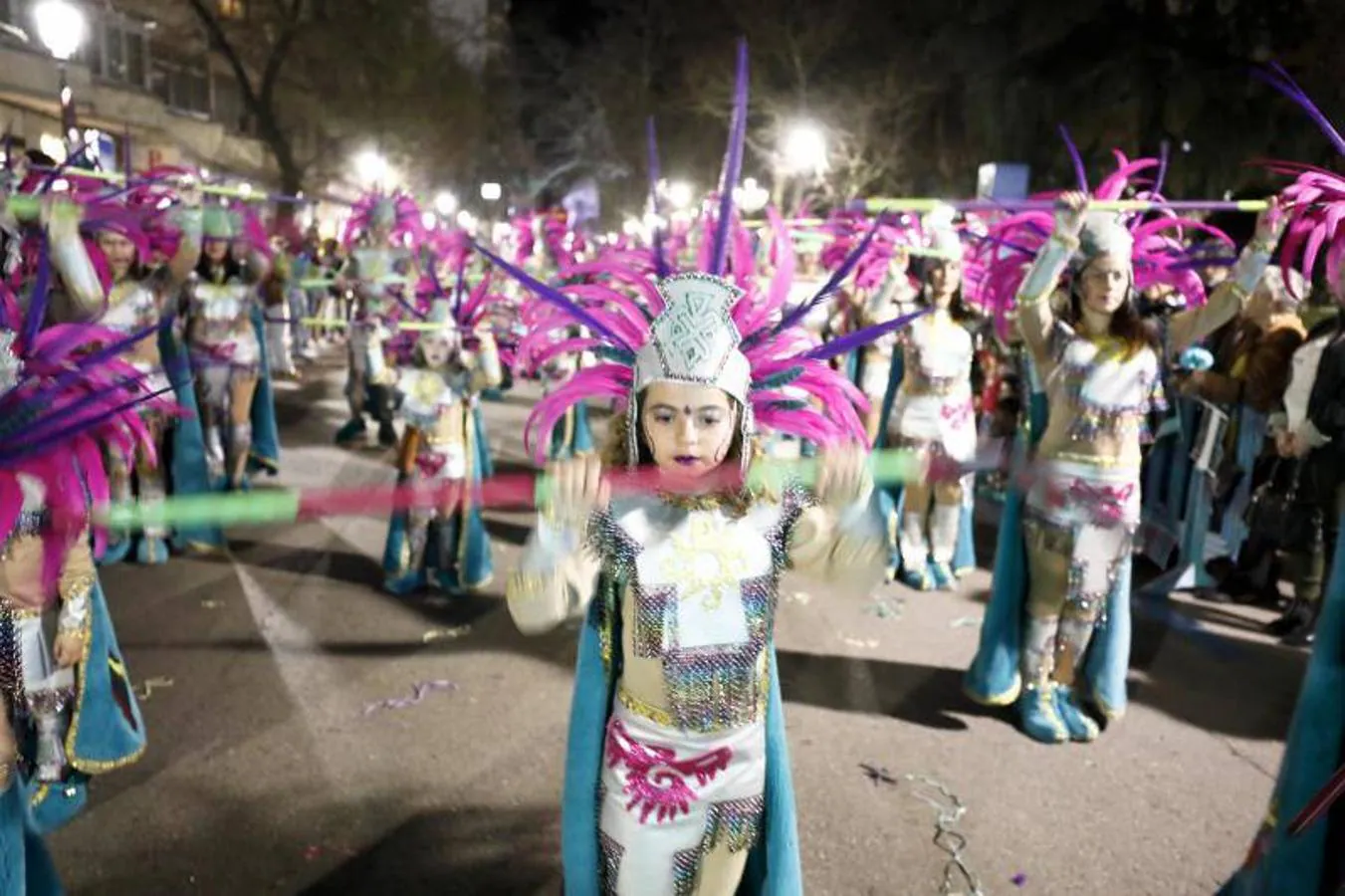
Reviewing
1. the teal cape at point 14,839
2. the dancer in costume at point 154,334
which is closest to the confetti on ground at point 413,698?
the teal cape at point 14,839

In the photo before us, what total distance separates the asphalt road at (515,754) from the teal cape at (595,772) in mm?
501

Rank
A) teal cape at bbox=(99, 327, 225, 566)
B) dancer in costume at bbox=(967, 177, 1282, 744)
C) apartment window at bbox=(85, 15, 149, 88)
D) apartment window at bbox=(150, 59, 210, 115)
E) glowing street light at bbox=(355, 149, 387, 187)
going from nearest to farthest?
1. dancer in costume at bbox=(967, 177, 1282, 744)
2. teal cape at bbox=(99, 327, 225, 566)
3. apartment window at bbox=(85, 15, 149, 88)
4. apartment window at bbox=(150, 59, 210, 115)
5. glowing street light at bbox=(355, 149, 387, 187)

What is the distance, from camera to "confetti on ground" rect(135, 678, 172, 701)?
462 centimetres

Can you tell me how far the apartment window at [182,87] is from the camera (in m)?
23.1

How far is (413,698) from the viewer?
15.4 feet

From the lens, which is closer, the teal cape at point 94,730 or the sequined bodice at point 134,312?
the teal cape at point 94,730

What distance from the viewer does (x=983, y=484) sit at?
8.92 metres

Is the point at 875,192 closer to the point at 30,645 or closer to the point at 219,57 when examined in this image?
the point at 219,57

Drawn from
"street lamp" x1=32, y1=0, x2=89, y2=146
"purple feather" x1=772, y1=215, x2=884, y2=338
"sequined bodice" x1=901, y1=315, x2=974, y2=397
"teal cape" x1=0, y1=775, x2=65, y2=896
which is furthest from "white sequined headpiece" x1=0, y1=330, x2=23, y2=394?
"street lamp" x1=32, y1=0, x2=89, y2=146

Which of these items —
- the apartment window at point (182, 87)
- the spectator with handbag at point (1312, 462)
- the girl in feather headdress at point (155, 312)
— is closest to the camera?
the spectator with handbag at point (1312, 462)

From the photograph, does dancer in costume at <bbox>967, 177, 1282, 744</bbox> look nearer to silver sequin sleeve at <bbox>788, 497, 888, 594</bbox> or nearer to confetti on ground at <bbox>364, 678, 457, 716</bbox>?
silver sequin sleeve at <bbox>788, 497, 888, 594</bbox>

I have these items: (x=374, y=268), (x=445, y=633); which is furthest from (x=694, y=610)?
(x=374, y=268)

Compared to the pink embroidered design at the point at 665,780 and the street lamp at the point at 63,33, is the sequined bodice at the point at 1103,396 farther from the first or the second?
the street lamp at the point at 63,33

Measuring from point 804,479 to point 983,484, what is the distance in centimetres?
689
